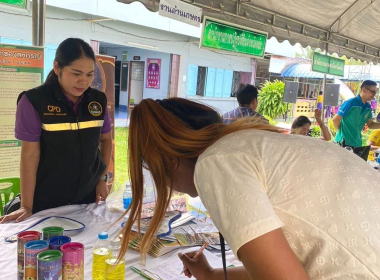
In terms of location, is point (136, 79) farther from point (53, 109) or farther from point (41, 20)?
point (53, 109)

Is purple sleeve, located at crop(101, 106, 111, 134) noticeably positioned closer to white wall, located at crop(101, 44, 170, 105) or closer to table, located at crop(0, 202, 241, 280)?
table, located at crop(0, 202, 241, 280)

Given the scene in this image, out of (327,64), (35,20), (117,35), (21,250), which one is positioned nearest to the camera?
(21,250)

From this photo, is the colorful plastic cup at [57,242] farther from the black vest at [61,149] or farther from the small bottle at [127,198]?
the black vest at [61,149]

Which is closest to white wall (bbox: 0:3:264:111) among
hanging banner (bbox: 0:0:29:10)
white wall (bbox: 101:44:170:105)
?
white wall (bbox: 101:44:170:105)

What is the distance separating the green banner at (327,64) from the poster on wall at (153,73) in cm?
611

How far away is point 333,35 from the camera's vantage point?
477 centimetres

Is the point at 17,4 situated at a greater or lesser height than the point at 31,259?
greater

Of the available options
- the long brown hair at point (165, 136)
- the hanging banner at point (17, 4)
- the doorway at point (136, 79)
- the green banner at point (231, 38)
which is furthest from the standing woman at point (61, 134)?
the doorway at point (136, 79)

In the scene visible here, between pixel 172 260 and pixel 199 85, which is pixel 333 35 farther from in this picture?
pixel 199 85

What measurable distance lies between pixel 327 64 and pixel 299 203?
196 inches

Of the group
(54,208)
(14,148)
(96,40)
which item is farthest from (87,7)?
(54,208)

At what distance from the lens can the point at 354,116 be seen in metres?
4.39

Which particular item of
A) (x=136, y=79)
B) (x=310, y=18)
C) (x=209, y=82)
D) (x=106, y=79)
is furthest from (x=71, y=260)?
(x=136, y=79)

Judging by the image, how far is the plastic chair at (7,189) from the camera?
246cm
